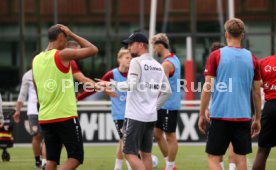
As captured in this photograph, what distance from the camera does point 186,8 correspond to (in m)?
35.6

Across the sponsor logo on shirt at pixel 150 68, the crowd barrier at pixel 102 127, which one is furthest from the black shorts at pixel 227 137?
the crowd barrier at pixel 102 127

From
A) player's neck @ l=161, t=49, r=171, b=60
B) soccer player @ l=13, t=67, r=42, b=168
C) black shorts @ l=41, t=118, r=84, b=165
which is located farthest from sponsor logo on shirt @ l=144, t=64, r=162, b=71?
soccer player @ l=13, t=67, r=42, b=168

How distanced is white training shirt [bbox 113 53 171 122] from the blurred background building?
77.6 ft

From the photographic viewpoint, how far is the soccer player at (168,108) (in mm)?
14267

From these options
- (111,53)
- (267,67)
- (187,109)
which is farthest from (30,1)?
(267,67)

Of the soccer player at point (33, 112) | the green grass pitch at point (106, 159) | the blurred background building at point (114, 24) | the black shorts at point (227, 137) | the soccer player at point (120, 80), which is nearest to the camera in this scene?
the black shorts at point (227, 137)

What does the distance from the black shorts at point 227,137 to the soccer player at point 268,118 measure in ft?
3.96

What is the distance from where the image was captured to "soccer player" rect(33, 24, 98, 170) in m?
10.8

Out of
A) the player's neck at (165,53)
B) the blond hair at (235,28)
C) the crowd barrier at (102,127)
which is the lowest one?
the crowd barrier at (102,127)

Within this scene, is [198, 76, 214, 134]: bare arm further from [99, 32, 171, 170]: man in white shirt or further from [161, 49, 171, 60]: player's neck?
[161, 49, 171, 60]: player's neck

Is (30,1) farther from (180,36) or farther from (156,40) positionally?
(156,40)

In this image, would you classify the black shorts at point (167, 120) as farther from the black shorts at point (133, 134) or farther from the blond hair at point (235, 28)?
the blond hair at point (235, 28)

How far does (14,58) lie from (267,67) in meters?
25.3

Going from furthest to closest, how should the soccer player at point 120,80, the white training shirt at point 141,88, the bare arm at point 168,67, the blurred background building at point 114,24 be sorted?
the blurred background building at point 114,24
the soccer player at point 120,80
the bare arm at point 168,67
the white training shirt at point 141,88
